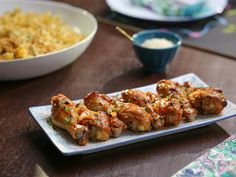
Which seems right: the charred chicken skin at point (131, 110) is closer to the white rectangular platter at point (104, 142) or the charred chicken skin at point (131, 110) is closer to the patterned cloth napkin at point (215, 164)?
the white rectangular platter at point (104, 142)

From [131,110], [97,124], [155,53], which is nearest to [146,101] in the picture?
[131,110]

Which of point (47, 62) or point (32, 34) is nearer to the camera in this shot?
point (47, 62)

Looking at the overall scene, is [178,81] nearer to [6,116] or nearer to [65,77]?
[65,77]

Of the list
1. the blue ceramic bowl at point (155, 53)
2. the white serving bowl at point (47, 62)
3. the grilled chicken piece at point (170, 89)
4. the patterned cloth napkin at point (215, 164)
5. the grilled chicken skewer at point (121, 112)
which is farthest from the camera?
the blue ceramic bowl at point (155, 53)

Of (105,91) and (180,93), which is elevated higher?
(180,93)

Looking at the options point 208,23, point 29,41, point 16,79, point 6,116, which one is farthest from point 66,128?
point 208,23

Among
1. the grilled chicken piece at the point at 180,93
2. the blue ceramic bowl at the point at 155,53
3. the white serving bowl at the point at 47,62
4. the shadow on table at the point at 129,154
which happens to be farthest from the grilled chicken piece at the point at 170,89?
the white serving bowl at the point at 47,62

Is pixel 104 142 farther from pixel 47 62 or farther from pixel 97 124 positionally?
pixel 47 62
